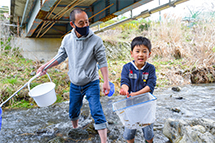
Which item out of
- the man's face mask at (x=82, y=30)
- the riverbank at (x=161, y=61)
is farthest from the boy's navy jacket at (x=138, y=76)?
the riverbank at (x=161, y=61)

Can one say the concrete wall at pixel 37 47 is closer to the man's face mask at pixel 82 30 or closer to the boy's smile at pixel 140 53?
the man's face mask at pixel 82 30

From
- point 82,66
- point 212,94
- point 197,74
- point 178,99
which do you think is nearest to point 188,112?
point 178,99

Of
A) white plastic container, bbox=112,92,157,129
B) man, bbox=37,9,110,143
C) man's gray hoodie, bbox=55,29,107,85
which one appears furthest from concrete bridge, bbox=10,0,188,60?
white plastic container, bbox=112,92,157,129

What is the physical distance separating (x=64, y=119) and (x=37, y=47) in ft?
20.7

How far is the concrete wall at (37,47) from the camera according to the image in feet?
26.9

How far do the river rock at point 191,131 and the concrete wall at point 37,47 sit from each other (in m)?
7.80

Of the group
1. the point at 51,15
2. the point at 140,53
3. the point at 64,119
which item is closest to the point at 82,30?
the point at 140,53

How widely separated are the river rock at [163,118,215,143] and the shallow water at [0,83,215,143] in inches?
9.2

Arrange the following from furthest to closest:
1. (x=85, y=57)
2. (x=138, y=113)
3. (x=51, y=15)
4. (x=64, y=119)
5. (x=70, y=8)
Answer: (x=51, y=15), (x=70, y=8), (x=64, y=119), (x=85, y=57), (x=138, y=113)

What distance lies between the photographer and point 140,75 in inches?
72.0

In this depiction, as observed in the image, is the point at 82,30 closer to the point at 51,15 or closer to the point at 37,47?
the point at 51,15

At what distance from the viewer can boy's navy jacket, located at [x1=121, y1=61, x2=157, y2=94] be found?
1.81m

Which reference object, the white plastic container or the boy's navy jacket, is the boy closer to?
the boy's navy jacket

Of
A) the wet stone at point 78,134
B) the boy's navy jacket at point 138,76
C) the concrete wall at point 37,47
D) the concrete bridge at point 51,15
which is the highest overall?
the concrete bridge at point 51,15
